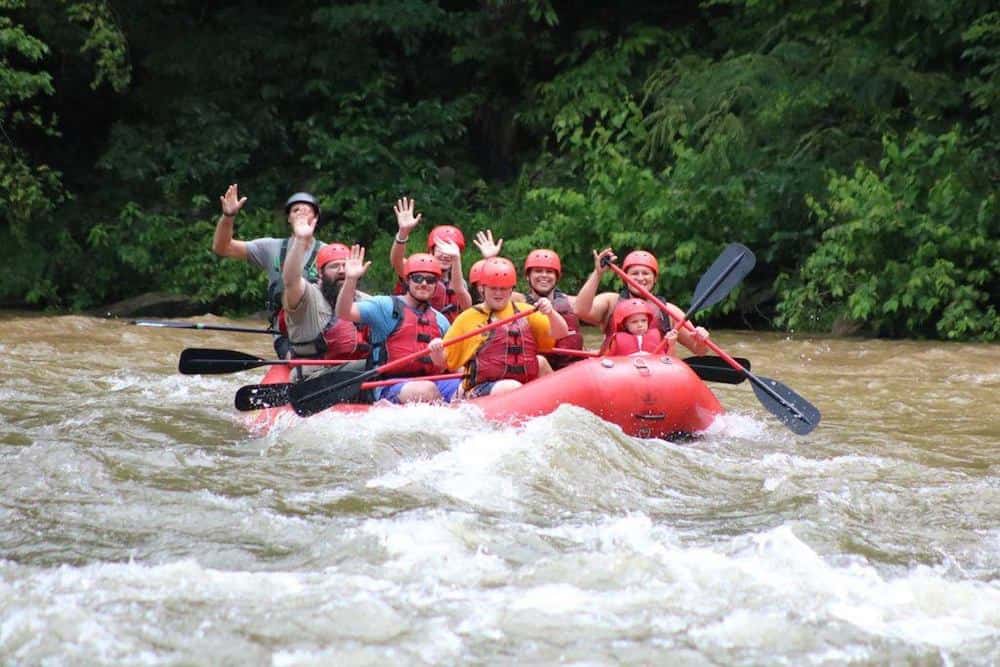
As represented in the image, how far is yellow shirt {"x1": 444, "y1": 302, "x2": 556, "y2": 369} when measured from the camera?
6828 millimetres

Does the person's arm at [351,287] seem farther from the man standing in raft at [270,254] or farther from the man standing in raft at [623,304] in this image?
the man standing in raft at [623,304]

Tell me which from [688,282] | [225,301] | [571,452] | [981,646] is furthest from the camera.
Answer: [225,301]

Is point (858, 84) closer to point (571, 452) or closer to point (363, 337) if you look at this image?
point (363, 337)

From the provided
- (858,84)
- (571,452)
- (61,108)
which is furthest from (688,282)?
(61,108)

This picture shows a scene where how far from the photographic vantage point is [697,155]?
12.7 metres

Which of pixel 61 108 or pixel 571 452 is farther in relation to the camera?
pixel 61 108

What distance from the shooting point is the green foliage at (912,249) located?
35.6 feet

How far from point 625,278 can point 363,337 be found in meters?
1.49

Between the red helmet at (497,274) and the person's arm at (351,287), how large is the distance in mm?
590

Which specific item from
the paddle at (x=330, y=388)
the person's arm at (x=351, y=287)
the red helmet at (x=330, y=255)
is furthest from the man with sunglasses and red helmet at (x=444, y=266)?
the paddle at (x=330, y=388)

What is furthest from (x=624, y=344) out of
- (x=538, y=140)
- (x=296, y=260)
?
(x=538, y=140)

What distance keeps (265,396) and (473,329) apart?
1.19 metres

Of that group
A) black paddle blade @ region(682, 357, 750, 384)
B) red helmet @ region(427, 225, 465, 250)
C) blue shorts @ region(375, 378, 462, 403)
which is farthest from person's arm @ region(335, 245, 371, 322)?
black paddle blade @ region(682, 357, 750, 384)

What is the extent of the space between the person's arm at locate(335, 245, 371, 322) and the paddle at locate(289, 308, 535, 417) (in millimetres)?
351
